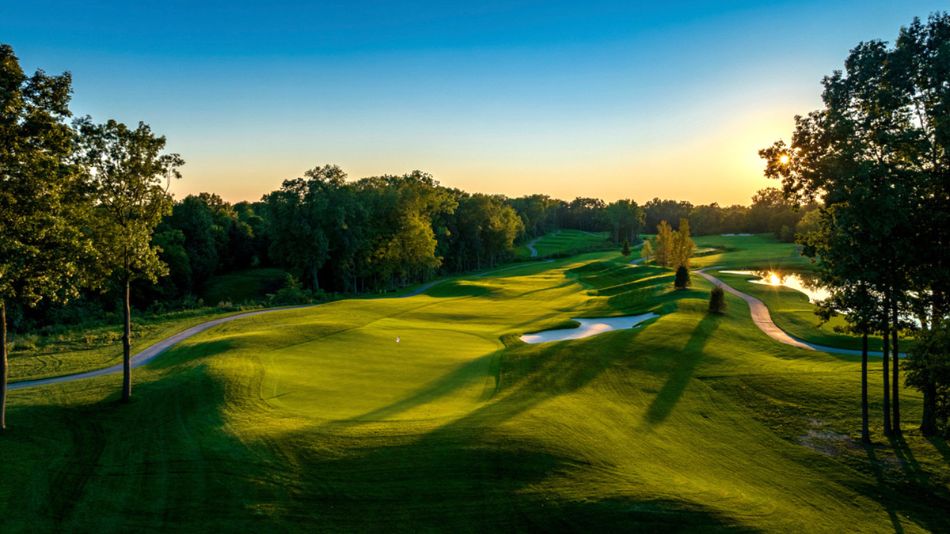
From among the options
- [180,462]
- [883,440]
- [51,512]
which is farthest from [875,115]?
[51,512]

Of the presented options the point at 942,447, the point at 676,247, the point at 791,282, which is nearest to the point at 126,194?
the point at 942,447

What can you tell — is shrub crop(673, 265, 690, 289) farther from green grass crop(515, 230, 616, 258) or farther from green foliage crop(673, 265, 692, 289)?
green grass crop(515, 230, 616, 258)

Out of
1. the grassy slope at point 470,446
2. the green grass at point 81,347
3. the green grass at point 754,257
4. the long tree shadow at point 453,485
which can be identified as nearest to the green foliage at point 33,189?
the grassy slope at point 470,446

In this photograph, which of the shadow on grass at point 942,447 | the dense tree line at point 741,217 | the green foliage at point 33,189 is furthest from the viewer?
the dense tree line at point 741,217

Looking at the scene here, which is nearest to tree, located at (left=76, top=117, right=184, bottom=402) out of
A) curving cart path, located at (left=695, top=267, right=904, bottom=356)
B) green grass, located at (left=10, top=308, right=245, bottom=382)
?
green grass, located at (left=10, top=308, right=245, bottom=382)

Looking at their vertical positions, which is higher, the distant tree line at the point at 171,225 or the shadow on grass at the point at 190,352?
the distant tree line at the point at 171,225

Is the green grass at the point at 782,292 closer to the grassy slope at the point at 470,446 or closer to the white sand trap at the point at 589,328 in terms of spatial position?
the grassy slope at the point at 470,446

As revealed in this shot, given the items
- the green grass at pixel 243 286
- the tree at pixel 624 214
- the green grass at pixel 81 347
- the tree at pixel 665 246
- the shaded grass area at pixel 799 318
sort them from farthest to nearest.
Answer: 1. the tree at pixel 624 214
2. the green grass at pixel 243 286
3. the tree at pixel 665 246
4. the shaded grass area at pixel 799 318
5. the green grass at pixel 81 347
